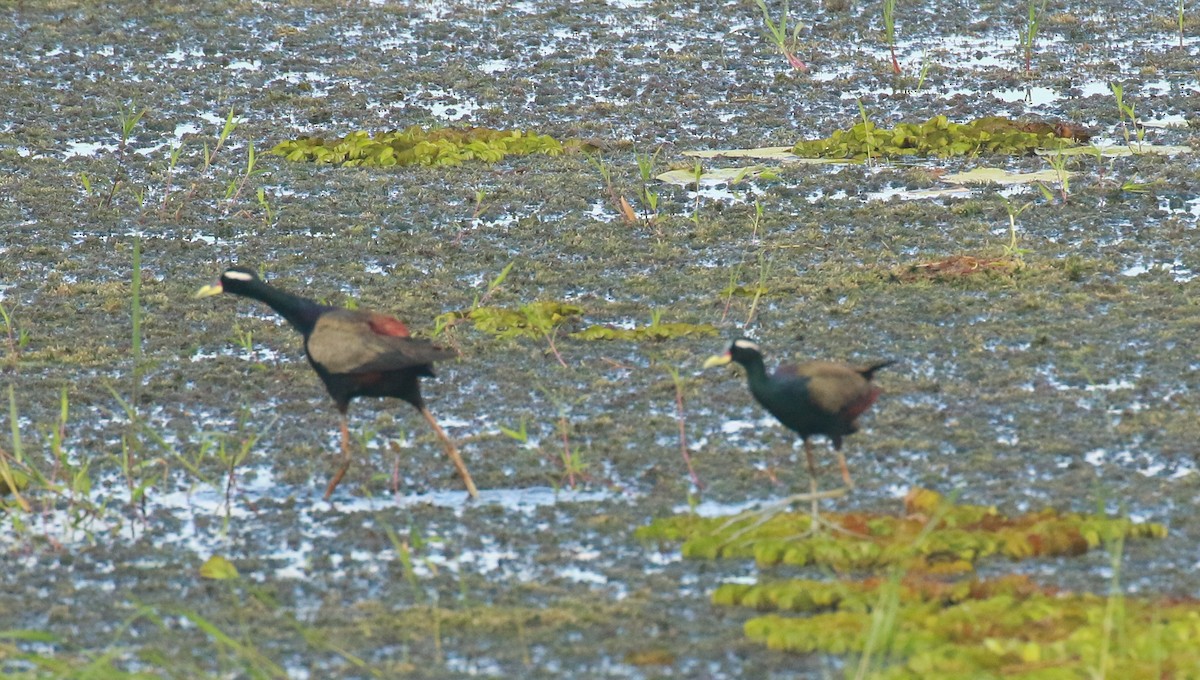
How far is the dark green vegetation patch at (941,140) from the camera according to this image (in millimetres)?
12078

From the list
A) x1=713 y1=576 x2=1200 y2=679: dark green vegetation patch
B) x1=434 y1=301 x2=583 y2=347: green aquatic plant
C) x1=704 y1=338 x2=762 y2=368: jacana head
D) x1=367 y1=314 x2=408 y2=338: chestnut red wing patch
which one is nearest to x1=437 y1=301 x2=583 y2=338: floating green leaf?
x1=434 y1=301 x2=583 y2=347: green aquatic plant

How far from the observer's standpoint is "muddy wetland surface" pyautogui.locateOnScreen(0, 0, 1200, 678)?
5719 mm

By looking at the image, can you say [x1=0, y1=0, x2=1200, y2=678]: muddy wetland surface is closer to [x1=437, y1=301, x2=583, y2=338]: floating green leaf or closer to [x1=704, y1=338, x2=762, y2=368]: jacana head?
[x1=437, y1=301, x2=583, y2=338]: floating green leaf

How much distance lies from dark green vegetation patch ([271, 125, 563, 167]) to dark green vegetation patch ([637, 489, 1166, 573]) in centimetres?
624

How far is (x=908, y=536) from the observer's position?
6137mm

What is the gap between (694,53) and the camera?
15.5 m

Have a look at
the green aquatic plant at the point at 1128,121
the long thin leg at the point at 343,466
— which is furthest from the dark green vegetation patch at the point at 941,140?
the long thin leg at the point at 343,466

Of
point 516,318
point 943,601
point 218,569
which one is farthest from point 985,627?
point 516,318

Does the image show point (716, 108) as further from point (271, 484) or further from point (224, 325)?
point (271, 484)

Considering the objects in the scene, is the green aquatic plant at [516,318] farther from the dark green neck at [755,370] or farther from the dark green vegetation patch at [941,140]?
the dark green vegetation patch at [941,140]

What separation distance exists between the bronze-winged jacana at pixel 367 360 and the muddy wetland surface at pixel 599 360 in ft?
0.77

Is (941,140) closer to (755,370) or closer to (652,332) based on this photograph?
(652,332)

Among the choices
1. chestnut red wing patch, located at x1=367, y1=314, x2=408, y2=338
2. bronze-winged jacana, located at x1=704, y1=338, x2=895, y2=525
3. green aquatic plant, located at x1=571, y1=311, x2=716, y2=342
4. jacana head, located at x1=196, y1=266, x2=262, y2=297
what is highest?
bronze-winged jacana, located at x1=704, y1=338, x2=895, y2=525

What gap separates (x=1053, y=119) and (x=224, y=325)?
6.41 m
